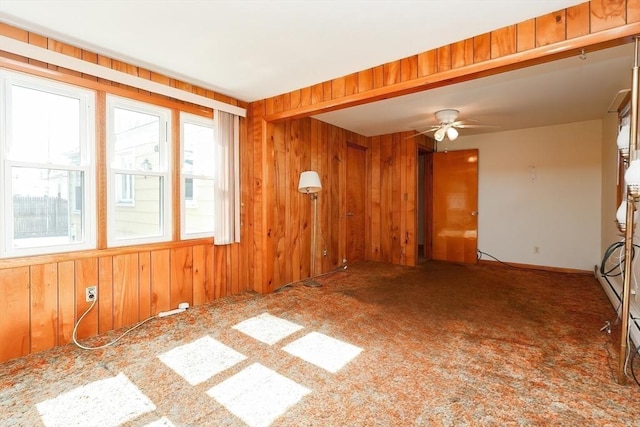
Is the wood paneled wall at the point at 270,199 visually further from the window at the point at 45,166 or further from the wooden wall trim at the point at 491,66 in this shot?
the window at the point at 45,166

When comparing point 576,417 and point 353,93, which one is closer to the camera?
point 576,417

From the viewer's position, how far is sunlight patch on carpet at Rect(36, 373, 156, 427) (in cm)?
157

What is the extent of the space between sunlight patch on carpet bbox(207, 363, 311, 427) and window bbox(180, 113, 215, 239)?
6.15 ft

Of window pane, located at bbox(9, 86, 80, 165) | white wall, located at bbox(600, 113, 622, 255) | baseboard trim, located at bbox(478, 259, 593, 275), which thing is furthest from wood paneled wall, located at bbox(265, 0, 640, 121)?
baseboard trim, located at bbox(478, 259, 593, 275)

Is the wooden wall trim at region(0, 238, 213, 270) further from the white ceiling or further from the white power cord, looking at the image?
the white ceiling

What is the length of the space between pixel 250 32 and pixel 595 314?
4235 mm

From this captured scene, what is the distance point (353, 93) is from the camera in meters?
2.89

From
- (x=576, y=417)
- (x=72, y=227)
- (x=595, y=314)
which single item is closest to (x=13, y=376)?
(x=72, y=227)

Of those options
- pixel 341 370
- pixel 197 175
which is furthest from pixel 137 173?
pixel 341 370

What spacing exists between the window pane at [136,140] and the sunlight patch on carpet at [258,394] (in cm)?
223

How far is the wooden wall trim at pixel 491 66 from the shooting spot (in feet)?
6.01

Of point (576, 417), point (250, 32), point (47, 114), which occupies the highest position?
point (250, 32)

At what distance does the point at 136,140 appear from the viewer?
9.57 ft

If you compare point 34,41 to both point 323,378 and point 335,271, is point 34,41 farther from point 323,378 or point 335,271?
point 335,271
